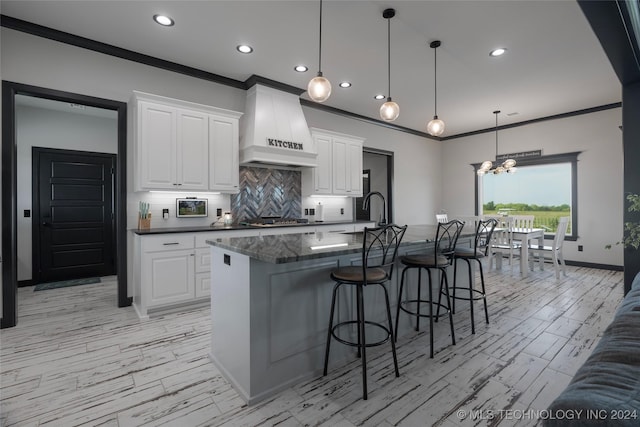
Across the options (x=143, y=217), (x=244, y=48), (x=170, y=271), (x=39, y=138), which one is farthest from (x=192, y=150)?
(x=39, y=138)

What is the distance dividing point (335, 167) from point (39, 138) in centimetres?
484

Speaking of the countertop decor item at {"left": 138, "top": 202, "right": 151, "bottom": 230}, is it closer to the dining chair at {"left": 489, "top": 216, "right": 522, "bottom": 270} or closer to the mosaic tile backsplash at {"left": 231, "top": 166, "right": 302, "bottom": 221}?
the mosaic tile backsplash at {"left": 231, "top": 166, "right": 302, "bottom": 221}

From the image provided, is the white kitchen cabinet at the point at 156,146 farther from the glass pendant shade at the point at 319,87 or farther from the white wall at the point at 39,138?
the white wall at the point at 39,138

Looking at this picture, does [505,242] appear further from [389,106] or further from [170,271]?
[170,271]

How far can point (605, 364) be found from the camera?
953 millimetres

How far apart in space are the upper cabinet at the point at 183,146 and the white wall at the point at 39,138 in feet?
7.96

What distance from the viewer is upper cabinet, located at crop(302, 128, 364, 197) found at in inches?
203

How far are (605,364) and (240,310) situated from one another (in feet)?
5.75

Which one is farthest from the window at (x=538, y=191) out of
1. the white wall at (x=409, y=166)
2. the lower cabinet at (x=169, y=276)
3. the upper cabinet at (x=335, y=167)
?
the lower cabinet at (x=169, y=276)

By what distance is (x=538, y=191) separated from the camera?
6.74 m

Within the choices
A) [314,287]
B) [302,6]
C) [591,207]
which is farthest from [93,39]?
[591,207]

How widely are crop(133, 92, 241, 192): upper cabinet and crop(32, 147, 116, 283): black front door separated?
2575mm

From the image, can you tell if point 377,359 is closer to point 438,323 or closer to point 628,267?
point 438,323

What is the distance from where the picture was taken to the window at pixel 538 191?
613 cm
